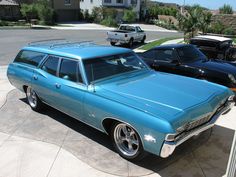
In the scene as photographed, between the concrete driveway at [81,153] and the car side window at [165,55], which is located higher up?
the car side window at [165,55]

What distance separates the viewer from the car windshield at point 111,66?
16.6ft

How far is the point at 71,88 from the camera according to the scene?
511 centimetres

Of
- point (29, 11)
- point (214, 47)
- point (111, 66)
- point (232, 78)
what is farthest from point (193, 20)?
point (29, 11)

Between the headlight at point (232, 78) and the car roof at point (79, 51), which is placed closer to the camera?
the car roof at point (79, 51)

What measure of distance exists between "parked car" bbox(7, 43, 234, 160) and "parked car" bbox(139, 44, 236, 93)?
6.60ft

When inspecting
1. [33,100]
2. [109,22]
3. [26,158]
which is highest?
[33,100]

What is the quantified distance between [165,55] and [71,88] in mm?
3943

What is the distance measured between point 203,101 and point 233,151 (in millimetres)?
1230

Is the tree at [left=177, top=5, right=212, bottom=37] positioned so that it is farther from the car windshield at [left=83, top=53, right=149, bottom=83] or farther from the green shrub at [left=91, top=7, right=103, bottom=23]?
the green shrub at [left=91, top=7, right=103, bottom=23]

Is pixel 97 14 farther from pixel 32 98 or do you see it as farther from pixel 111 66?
pixel 111 66

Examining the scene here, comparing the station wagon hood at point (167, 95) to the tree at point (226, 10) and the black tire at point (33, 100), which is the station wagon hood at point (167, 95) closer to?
the black tire at point (33, 100)

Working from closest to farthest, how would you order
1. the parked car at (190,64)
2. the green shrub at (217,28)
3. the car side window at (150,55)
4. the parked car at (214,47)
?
the parked car at (190,64), the car side window at (150,55), the parked car at (214,47), the green shrub at (217,28)

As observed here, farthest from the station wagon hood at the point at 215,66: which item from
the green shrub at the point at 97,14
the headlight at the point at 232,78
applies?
the green shrub at the point at 97,14

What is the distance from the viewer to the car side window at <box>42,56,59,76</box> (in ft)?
18.6
